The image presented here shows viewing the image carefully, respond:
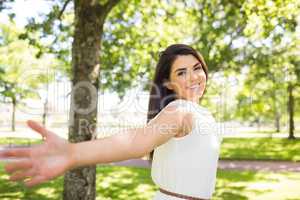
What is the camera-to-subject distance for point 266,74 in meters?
19.4

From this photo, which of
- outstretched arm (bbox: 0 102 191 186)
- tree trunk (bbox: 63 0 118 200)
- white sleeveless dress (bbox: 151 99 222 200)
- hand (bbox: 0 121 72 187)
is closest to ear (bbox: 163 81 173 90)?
white sleeveless dress (bbox: 151 99 222 200)

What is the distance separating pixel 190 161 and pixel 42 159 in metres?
0.99

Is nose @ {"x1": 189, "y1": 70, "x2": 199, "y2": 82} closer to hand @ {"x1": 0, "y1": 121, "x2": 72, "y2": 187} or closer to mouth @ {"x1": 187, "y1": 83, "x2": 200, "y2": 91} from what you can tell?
mouth @ {"x1": 187, "y1": 83, "x2": 200, "y2": 91}

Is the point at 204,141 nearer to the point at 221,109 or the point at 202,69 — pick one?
the point at 202,69

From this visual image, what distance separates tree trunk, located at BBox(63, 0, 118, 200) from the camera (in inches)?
260

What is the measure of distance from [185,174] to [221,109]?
83.6 feet

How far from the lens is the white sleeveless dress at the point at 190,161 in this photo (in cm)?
233

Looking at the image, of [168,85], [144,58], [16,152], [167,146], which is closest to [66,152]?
[16,152]

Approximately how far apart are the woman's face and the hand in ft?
3.91

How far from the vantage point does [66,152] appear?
1.64 meters

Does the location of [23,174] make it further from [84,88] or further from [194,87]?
[84,88]

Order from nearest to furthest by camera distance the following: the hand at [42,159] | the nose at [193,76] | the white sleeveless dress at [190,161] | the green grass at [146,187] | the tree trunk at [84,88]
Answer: the hand at [42,159] < the white sleeveless dress at [190,161] < the nose at [193,76] < the tree trunk at [84,88] < the green grass at [146,187]

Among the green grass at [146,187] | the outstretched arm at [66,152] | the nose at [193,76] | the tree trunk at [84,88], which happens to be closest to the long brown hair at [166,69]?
the nose at [193,76]

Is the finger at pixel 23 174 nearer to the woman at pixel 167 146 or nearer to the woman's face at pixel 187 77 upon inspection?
the woman at pixel 167 146
